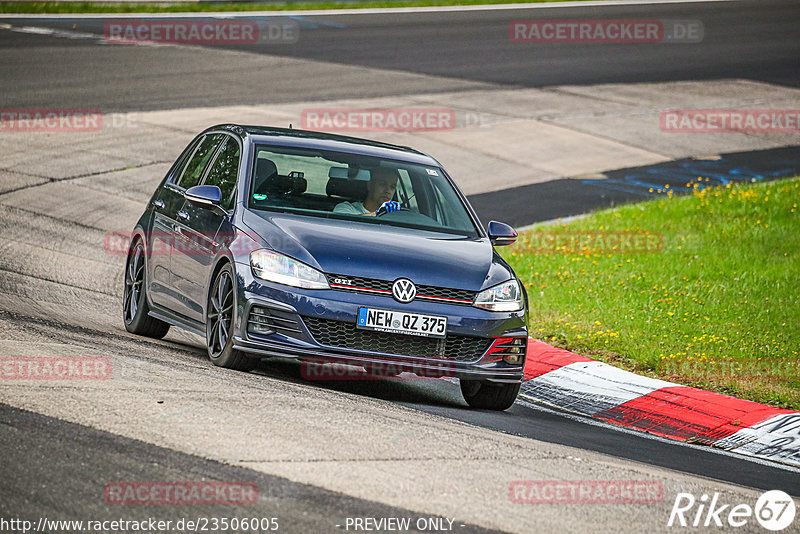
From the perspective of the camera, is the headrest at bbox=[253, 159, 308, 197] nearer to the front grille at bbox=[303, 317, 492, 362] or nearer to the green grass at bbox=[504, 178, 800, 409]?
the front grille at bbox=[303, 317, 492, 362]

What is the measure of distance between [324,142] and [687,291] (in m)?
4.85

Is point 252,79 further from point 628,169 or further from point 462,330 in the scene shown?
point 462,330

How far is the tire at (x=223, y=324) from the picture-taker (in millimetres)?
8031

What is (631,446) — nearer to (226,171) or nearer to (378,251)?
(378,251)

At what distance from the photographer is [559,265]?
13.8m

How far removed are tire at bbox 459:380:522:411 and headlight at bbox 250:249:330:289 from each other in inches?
60.6

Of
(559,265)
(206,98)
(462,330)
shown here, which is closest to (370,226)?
(462,330)

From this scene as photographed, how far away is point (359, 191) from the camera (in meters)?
8.96

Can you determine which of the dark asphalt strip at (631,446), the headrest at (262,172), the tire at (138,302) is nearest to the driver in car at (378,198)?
the headrest at (262,172)

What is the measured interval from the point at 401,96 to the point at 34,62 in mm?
7392

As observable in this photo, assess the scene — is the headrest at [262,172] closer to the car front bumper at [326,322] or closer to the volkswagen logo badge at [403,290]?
the car front bumper at [326,322]

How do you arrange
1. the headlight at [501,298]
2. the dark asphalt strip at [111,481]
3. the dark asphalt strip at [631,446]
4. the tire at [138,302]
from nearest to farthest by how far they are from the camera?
1. the dark asphalt strip at [111,481]
2. the dark asphalt strip at [631,446]
3. the headlight at [501,298]
4. the tire at [138,302]

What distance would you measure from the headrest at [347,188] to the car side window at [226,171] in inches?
27.3

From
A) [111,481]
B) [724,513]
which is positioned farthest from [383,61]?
[111,481]
